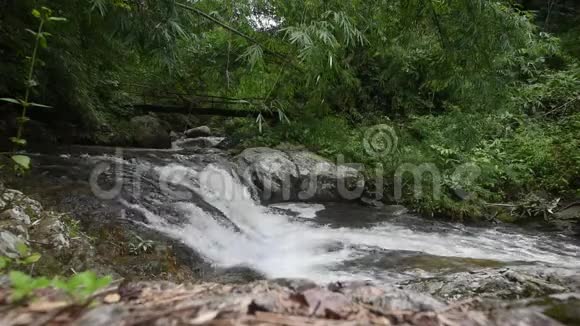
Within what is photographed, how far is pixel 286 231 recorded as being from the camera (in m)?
5.66

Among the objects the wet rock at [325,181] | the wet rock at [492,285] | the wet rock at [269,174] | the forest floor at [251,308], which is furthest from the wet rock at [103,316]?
the wet rock at [325,181]

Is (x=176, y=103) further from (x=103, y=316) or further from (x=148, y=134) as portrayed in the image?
(x=103, y=316)

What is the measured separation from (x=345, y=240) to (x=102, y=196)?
3235 millimetres

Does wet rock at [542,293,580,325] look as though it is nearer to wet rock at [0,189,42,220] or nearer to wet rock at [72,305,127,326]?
wet rock at [72,305,127,326]

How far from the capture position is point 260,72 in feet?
12.0

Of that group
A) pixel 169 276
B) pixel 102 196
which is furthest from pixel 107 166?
pixel 169 276

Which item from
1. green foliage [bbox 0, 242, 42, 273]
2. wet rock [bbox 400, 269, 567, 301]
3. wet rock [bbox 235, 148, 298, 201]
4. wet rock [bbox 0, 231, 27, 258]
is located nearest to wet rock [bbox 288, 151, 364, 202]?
wet rock [bbox 235, 148, 298, 201]

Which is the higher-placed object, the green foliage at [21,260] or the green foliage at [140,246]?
the green foliage at [21,260]

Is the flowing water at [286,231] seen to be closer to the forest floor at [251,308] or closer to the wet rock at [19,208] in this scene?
the wet rock at [19,208]

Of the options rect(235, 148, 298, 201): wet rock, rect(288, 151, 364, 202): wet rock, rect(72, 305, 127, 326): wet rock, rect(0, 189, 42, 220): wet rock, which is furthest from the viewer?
rect(288, 151, 364, 202): wet rock

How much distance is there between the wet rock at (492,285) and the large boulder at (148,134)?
7.35 meters

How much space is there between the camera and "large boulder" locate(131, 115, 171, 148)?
28.9 ft

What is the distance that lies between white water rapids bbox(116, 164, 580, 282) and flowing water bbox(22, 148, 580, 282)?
0.01m

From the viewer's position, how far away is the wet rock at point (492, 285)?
2.53 m
